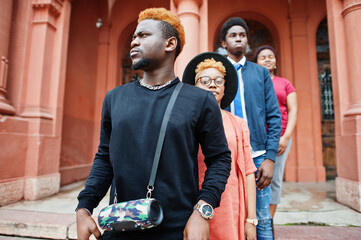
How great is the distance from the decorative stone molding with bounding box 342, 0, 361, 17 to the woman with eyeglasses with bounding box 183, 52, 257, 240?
3.63 m

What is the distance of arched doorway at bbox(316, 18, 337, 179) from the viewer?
6645mm

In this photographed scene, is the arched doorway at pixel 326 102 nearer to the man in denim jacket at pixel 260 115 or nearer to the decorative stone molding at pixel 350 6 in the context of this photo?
the decorative stone molding at pixel 350 6

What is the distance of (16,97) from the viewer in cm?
439

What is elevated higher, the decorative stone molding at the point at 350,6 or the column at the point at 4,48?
the decorative stone molding at the point at 350,6

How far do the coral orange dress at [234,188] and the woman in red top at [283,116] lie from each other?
890 mm

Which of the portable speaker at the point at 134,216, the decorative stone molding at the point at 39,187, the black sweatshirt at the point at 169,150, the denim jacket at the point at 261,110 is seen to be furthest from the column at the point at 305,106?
the portable speaker at the point at 134,216

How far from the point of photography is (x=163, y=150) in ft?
3.53

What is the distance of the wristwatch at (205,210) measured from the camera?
1019 mm

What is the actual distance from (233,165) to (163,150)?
27.9 inches

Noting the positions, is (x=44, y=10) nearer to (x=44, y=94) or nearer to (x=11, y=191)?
(x=44, y=94)

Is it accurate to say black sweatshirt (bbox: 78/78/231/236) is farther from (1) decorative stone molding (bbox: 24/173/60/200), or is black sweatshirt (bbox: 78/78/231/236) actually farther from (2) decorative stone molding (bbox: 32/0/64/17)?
(2) decorative stone molding (bbox: 32/0/64/17)

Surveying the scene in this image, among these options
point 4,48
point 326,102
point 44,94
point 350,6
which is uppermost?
point 350,6

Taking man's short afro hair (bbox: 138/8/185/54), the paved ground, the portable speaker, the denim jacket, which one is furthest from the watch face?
the paved ground

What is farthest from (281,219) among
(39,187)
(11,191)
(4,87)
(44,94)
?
(4,87)
